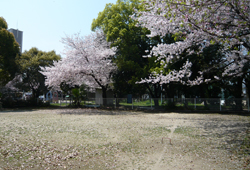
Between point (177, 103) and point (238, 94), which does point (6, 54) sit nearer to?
point (177, 103)

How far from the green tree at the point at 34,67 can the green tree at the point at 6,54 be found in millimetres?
1144

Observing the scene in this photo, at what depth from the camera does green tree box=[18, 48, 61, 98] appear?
80.7ft

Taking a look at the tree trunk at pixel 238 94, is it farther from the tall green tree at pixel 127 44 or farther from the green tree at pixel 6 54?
the green tree at pixel 6 54

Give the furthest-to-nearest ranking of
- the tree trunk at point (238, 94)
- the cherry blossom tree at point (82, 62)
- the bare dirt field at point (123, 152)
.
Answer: the cherry blossom tree at point (82, 62) < the tree trunk at point (238, 94) < the bare dirt field at point (123, 152)

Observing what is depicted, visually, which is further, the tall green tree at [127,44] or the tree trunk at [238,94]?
the tall green tree at [127,44]

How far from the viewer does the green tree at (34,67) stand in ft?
80.7

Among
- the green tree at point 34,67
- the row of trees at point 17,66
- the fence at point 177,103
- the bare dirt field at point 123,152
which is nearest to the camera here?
the bare dirt field at point 123,152

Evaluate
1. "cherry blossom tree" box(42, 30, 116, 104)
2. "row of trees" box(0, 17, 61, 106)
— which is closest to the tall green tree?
"cherry blossom tree" box(42, 30, 116, 104)

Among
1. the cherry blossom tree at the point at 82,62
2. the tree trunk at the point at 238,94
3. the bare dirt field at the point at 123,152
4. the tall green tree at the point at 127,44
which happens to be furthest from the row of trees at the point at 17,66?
the tree trunk at the point at 238,94

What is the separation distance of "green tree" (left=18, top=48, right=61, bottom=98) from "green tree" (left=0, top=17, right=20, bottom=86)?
1144mm

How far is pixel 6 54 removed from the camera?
22.7m

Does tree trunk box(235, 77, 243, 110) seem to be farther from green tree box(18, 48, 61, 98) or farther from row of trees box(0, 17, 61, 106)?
row of trees box(0, 17, 61, 106)

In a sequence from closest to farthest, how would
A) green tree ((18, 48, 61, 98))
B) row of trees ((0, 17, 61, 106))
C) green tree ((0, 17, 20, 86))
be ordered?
1. green tree ((0, 17, 20, 86))
2. row of trees ((0, 17, 61, 106))
3. green tree ((18, 48, 61, 98))

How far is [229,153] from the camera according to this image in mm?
5281
